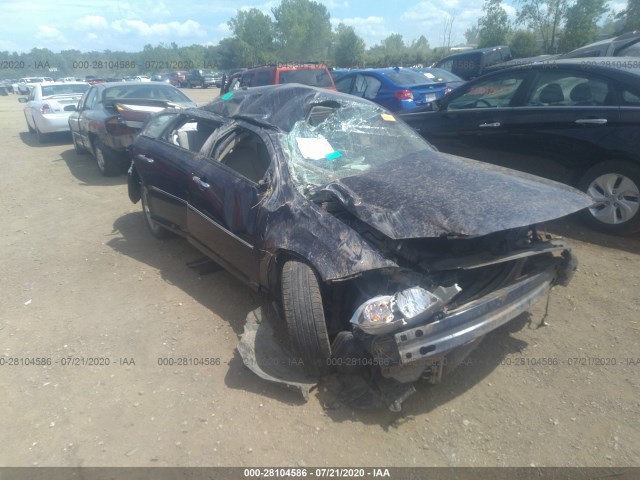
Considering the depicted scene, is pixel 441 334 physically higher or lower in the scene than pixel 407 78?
lower

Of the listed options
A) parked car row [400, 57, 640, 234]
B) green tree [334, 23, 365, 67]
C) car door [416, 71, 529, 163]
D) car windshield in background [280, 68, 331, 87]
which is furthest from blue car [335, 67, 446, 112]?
green tree [334, 23, 365, 67]

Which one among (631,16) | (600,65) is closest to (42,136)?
(600,65)

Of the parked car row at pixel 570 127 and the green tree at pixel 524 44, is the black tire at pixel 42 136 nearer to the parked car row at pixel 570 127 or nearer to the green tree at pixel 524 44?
the parked car row at pixel 570 127

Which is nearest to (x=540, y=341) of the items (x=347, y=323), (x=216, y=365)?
(x=347, y=323)

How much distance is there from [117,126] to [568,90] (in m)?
6.70

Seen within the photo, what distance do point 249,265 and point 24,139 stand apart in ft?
45.3

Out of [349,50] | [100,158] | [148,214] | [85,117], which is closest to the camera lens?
[148,214]

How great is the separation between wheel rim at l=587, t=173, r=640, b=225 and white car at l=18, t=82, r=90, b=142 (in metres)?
11.3

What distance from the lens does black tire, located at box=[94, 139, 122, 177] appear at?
332 inches

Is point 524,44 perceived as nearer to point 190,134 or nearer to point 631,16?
point 631,16

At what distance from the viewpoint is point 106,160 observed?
8523mm

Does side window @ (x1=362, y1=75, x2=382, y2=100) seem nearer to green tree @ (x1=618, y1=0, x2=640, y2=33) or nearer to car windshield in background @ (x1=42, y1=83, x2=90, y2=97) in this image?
car windshield in background @ (x1=42, y1=83, x2=90, y2=97)

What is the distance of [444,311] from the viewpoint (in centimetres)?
261

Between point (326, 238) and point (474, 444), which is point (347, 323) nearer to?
point (326, 238)
